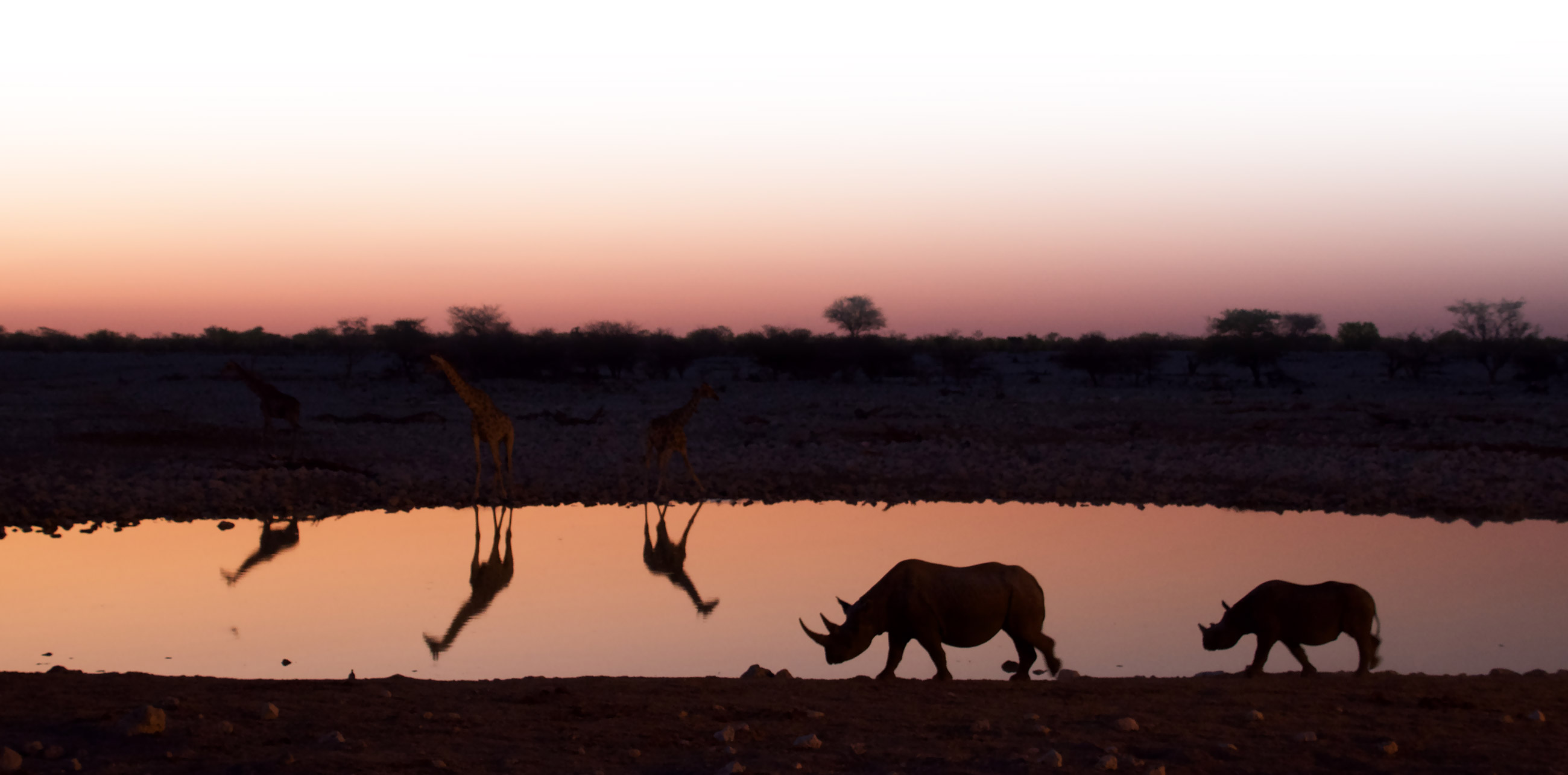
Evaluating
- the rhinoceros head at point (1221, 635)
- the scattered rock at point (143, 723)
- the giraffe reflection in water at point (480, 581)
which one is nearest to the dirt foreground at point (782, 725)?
the scattered rock at point (143, 723)

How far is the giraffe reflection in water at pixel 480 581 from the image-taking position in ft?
29.3

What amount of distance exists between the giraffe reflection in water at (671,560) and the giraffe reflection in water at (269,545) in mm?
3823

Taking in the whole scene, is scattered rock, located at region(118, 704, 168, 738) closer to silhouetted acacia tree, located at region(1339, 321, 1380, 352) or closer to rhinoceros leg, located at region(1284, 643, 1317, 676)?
rhinoceros leg, located at region(1284, 643, 1317, 676)

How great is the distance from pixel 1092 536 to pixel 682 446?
6.35m

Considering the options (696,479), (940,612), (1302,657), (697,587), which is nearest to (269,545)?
(697,587)

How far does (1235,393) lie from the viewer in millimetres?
37906

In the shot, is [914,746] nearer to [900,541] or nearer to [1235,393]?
[900,541]

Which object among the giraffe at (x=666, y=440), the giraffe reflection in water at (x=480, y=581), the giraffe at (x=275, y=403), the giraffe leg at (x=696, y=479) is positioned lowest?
the giraffe reflection in water at (x=480, y=581)

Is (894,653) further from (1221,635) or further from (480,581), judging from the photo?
(480,581)

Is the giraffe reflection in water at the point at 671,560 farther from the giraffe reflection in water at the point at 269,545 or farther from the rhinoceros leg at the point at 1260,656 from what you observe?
the rhinoceros leg at the point at 1260,656

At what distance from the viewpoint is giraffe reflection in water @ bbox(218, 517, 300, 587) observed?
1129 centimetres

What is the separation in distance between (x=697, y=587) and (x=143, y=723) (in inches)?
243

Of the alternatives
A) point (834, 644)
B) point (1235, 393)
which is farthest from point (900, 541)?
point (1235, 393)

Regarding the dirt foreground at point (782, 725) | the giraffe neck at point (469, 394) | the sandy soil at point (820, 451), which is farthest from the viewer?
the giraffe neck at point (469, 394)
